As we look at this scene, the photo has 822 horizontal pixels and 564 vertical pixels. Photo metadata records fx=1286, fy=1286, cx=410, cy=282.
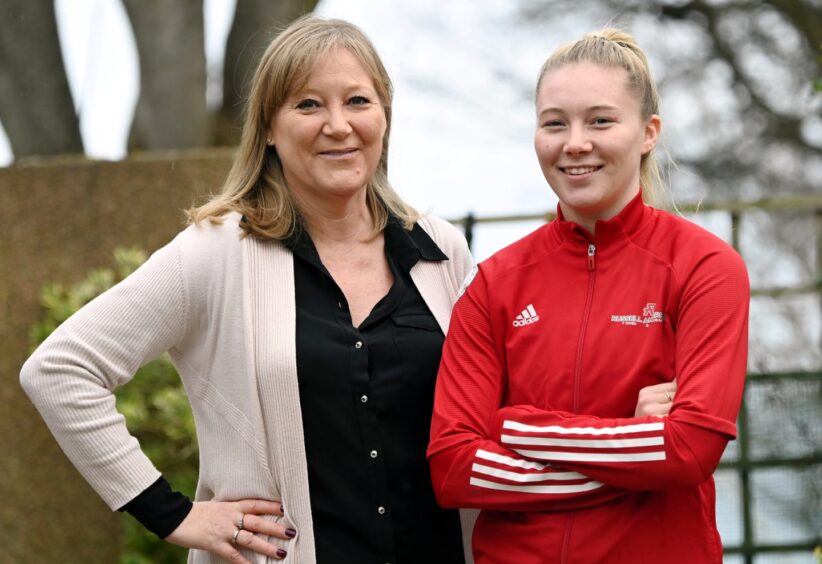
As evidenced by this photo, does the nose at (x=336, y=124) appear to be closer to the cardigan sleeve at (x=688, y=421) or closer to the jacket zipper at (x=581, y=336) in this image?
the jacket zipper at (x=581, y=336)

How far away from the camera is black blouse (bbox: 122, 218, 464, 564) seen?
3.03m

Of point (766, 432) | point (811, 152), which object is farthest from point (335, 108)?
point (811, 152)

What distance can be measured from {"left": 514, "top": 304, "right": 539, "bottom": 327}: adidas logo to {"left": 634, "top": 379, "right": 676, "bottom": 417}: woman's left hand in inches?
12.0

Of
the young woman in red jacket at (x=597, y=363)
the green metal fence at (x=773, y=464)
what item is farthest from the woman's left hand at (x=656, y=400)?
the green metal fence at (x=773, y=464)

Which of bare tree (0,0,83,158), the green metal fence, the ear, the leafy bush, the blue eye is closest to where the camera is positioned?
the ear

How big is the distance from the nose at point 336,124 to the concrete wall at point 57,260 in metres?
2.33

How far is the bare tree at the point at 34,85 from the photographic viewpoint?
23.1 feet

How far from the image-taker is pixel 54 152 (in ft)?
23.2

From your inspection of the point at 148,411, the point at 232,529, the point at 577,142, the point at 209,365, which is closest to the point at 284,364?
the point at 209,365

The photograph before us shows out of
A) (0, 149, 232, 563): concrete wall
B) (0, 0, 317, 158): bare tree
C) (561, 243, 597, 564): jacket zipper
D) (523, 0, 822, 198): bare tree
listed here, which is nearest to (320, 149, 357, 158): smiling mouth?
(561, 243, 597, 564): jacket zipper

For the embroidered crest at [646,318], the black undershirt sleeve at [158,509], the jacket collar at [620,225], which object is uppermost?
the jacket collar at [620,225]

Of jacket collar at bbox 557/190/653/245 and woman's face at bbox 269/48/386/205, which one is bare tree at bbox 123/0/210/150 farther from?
jacket collar at bbox 557/190/653/245

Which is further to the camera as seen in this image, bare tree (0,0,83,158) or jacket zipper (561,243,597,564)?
bare tree (0,0,83,158)

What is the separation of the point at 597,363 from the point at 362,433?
0.64 metres
